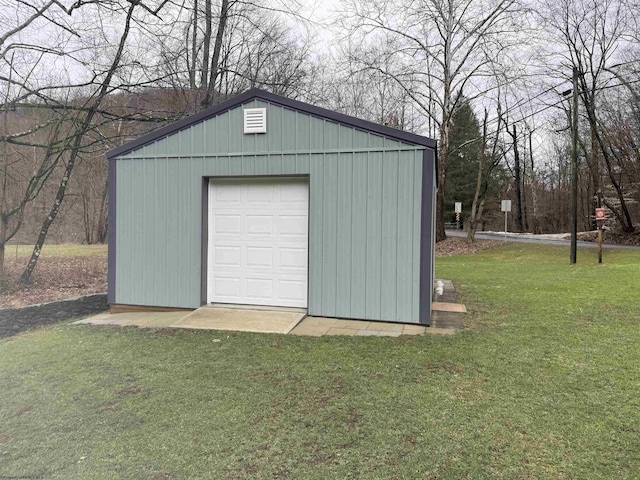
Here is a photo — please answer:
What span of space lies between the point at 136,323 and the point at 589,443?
4.96m

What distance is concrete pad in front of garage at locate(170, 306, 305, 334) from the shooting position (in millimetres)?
5176

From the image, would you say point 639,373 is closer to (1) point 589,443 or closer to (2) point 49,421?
(1) point 589,443

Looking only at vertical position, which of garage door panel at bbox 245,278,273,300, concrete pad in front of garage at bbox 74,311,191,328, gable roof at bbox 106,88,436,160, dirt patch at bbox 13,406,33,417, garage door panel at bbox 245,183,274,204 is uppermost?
gable roof at bbox 106,88,436,160

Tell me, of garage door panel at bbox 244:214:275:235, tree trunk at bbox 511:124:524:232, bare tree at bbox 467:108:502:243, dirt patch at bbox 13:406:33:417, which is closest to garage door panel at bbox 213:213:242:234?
garage door panel at bbox 244:214:275:235

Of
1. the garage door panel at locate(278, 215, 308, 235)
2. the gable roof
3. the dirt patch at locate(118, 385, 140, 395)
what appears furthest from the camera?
the garage door panel at locate(278, 215, 308, 235)

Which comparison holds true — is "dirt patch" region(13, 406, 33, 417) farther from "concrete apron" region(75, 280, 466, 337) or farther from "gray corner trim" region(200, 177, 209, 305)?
"gray corner trim" region(200, 177, 209, 305)

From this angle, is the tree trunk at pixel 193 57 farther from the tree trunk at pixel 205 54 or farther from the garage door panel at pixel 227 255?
the garage door panel at pixel 227 255

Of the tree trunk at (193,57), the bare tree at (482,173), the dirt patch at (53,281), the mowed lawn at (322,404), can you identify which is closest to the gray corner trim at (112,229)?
the mowed lawn at (322,404)

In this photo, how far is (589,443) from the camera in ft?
8.30

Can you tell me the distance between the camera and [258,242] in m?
6.08

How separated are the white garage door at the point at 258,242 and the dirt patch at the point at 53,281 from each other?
4.14 m

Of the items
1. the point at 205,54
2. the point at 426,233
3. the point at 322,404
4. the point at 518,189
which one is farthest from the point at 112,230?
the point at 518,189

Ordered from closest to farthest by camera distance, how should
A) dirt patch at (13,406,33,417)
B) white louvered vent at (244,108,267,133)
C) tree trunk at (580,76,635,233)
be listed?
dirt patch at (13,406,33,417) < white louvered vent at (244,108,267,133) < tree trunk at (580,76,635,233)

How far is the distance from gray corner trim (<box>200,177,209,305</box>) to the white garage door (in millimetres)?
66
